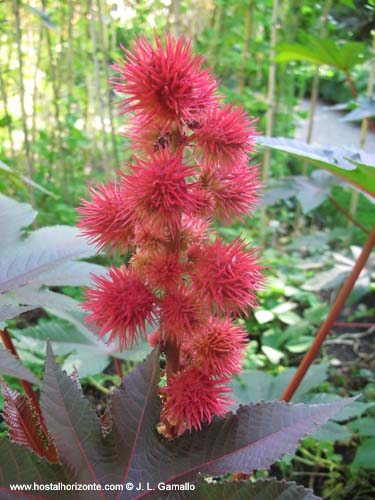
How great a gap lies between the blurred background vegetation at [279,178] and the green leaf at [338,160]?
12 centimetres

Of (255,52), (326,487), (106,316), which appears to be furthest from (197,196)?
(255,52)

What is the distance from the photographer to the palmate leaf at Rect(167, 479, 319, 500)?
0.52 meters

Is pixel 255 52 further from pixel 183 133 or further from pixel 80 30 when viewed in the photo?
pixel 183 133

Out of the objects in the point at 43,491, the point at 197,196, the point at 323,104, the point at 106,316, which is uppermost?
the point at 197,196

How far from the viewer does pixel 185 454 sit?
0.59 metres

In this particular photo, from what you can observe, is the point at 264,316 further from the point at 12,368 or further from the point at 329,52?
the point at 12,368

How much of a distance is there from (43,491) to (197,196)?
0.40 metres

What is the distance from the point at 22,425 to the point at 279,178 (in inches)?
58.7

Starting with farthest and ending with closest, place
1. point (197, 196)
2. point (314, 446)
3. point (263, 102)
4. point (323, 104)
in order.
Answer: point (323, 104)
point (263, 102)
point (314, 446)
point (197, 196)

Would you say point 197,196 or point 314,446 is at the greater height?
point 197,196

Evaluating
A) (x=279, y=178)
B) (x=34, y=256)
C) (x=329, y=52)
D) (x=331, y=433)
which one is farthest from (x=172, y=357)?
(x=279, y=178)

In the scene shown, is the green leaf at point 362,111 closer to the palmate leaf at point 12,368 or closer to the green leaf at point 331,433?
the green leaf at point 331,433

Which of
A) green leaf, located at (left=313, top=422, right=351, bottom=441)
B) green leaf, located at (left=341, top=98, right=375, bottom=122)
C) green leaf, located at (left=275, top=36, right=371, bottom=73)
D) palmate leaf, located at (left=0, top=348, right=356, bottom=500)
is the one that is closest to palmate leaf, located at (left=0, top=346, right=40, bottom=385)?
palmate leaf, located at (left=0, top=348, right=356, bottom=500)

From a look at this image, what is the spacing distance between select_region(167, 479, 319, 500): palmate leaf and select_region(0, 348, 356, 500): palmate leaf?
4cm
